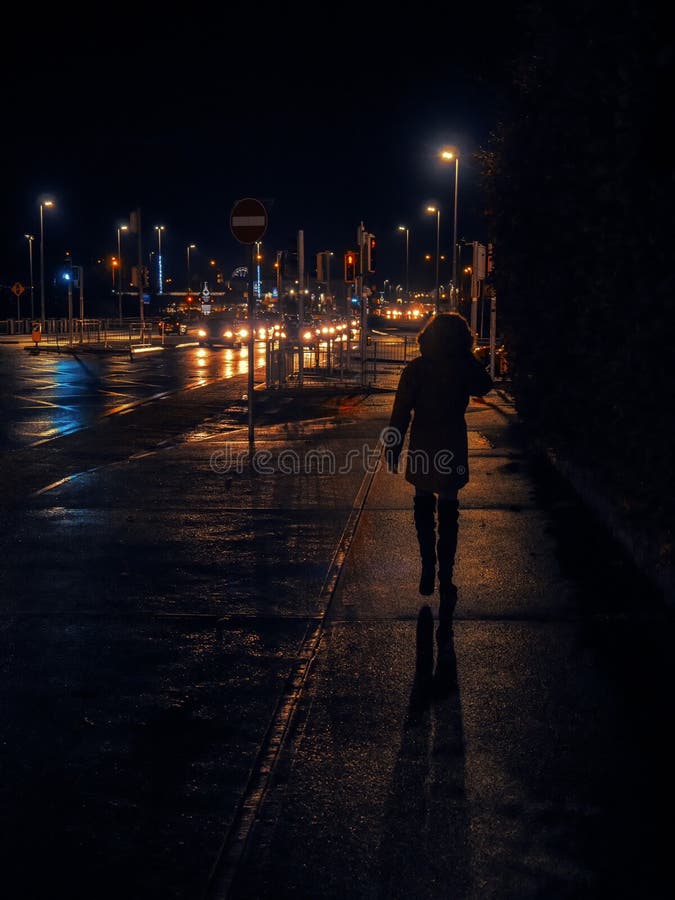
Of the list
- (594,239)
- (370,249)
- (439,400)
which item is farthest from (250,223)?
(370,249)

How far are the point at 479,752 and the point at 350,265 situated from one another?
25.1 meters

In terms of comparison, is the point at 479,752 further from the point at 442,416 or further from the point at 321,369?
the point at 321,369

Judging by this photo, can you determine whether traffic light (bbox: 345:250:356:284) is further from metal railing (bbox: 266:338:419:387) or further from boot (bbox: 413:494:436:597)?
boot (bbox: 413:494:436:597)

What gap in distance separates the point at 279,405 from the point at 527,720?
17.8 m

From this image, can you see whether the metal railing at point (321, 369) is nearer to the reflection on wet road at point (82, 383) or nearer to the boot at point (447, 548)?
the reflection on wet road at point (82, 383)

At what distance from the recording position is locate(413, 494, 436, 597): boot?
7.60 metres

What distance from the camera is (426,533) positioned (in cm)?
761

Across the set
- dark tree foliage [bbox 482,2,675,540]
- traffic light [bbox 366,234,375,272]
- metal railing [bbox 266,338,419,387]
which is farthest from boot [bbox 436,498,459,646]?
traffic light [bbox 366,234,375,272]

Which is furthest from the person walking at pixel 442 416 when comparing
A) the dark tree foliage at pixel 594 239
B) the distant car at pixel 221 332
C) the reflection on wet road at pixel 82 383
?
the distant car at pixel 221 332

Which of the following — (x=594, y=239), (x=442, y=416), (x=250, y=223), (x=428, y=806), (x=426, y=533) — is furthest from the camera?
(x=250, y=223)

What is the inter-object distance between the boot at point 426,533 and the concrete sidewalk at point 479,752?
14 cm

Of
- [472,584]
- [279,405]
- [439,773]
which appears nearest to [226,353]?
[279,405]

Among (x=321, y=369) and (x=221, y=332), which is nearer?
(x=321, y=369)

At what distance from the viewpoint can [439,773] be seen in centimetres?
479
